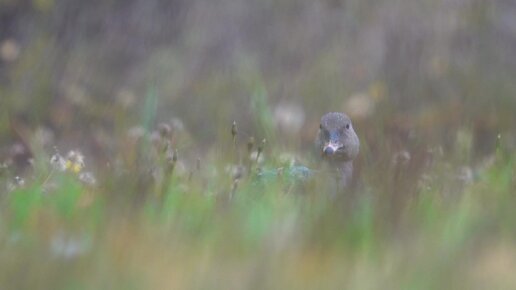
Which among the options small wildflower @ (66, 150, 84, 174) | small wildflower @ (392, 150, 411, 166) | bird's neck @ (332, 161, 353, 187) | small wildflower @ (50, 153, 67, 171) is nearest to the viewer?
small wildflower @ (392, 150, 411, 166)

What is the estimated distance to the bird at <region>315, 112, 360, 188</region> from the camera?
15.7ft

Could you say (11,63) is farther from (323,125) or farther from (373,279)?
(373,279)

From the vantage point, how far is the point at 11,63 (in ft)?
29.2

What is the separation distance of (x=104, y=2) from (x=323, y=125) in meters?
4.34

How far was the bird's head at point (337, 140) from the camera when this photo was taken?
15.8 ft

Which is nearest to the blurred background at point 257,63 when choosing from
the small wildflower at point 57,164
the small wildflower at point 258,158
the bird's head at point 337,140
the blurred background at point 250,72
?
the blurred background at point 250,72

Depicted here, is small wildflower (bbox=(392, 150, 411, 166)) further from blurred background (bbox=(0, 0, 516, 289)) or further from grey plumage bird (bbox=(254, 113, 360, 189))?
blurred background (bbox=(0, 0, 516, 289))

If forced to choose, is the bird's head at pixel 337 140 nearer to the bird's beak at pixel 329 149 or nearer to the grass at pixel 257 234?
the bird's beak at pixel 329 149

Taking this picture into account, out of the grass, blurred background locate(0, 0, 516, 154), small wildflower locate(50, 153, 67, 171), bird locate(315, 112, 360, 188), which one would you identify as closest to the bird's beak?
bird locate(315, 112, 360, 188)

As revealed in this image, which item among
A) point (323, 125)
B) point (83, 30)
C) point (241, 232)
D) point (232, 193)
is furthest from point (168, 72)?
point (241, 232)

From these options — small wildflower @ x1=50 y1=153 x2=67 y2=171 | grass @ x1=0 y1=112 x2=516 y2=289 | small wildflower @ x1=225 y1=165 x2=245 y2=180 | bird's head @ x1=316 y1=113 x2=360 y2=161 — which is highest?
bird's head @ x1=316 y1=113 x2=360 y2=161

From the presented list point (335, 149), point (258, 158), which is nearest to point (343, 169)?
point (335, 149)

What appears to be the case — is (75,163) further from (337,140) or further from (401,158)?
(401,158)

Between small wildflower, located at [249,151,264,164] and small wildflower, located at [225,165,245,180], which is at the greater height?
small wildflower, located at [249,151,264,164]
